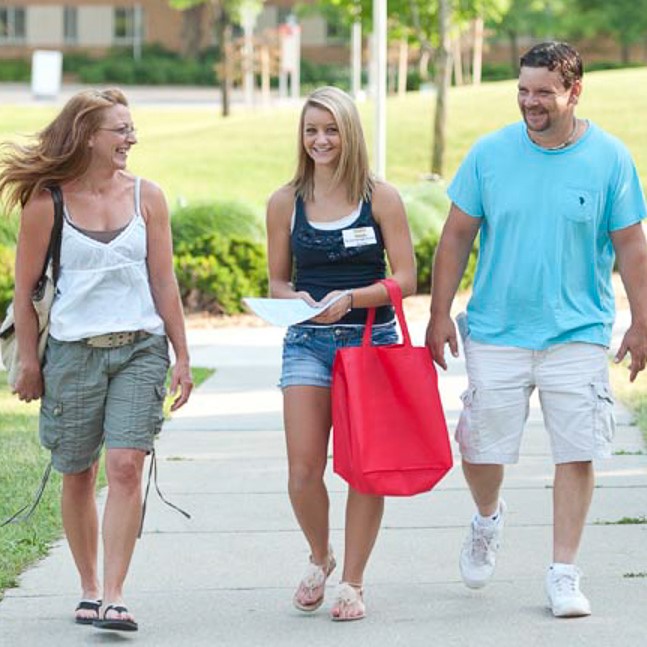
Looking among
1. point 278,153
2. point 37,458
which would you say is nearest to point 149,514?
point 37,458

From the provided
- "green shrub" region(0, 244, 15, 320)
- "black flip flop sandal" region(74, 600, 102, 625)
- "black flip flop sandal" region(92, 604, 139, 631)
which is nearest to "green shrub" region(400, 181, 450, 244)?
"green shrub" region(0, 244, 15, 320)

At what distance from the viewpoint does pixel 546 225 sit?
5750mm

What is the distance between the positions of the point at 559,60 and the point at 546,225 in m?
0.53

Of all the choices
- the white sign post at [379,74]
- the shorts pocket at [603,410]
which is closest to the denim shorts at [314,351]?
the shorts pocket at [603,410]

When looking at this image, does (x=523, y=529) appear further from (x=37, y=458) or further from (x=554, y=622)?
(x=37, y=458)

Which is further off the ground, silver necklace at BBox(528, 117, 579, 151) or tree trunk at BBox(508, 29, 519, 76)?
silver necklace at BBox(528, 117, 579, 151)

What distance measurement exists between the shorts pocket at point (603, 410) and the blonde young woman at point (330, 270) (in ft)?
2.26

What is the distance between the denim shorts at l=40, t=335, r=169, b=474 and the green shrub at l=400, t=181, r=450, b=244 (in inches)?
456

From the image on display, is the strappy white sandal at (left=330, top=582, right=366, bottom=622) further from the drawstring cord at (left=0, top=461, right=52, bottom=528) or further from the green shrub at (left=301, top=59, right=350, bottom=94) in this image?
the green shrub at (left=301, top=59, right=350, bottom=94)

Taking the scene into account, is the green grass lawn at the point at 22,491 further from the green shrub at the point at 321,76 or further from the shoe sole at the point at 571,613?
the green shrub at the point at 321,76

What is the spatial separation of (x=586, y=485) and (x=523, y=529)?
150 centimetres

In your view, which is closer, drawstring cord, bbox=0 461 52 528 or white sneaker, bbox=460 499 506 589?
drawstring cord, bbox=0 461 52 528

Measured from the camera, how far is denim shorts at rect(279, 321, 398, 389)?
228 inches

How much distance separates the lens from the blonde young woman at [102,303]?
18.5 ft
